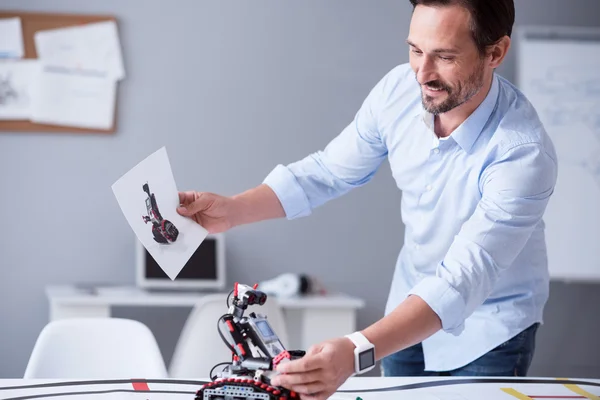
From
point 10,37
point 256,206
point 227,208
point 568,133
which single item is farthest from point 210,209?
point 568,133

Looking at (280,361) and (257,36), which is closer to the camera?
(280,361)

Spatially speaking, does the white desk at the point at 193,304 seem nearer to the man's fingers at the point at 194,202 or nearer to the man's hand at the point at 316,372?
the man's fingers at the point at 194,202

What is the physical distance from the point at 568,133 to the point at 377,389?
2.73 metres

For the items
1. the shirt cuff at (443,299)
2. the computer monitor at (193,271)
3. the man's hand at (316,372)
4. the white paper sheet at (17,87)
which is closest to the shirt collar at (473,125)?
the shirt cuff at (443,299)

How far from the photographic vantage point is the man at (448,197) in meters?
1.44

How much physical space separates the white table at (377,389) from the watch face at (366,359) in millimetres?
266

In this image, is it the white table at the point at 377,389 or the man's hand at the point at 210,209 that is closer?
the white table at the point at 377,389

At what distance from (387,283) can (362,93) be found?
973 mm

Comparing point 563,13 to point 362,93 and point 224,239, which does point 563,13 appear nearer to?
point 362,93

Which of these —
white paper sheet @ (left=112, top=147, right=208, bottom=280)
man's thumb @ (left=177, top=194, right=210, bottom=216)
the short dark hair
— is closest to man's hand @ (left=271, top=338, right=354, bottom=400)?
white paper sheet @ (left=112, top=147, right=208, bottom=280)

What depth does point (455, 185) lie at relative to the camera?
5.76ft

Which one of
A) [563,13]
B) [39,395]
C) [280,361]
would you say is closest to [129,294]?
[39,395]

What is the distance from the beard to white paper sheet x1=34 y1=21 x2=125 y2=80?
253 centimetres

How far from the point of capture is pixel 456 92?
162 cm
